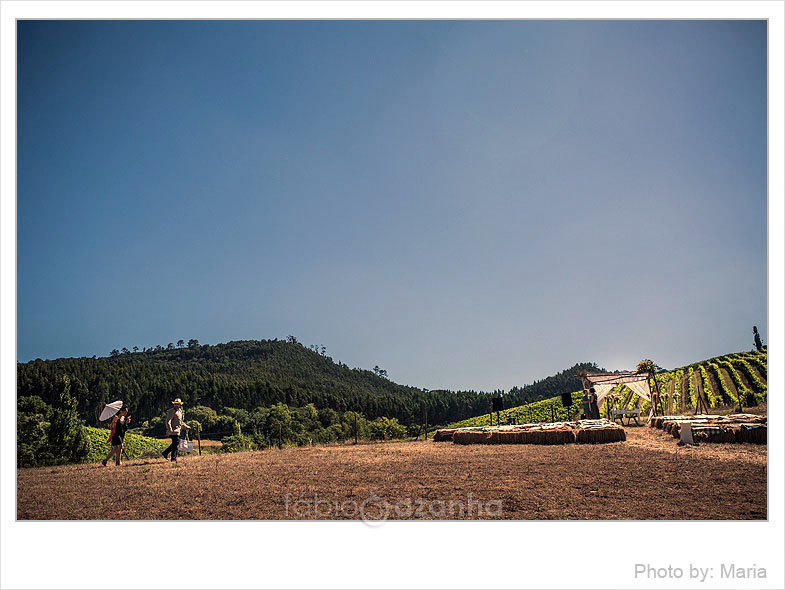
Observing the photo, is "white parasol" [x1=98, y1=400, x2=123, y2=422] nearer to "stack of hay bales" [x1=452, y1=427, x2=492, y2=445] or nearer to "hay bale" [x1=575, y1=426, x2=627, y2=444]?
"stack of hay bales" [x1=452, y1=427, x2=492, y2=445]

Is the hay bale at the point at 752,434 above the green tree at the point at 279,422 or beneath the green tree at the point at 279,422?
above

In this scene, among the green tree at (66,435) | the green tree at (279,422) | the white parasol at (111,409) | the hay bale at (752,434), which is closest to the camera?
the white parasol at (111,409)

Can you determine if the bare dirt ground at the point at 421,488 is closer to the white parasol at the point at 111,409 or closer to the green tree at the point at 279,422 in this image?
the white parasol at the point at 111,409

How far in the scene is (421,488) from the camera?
23.9 ft

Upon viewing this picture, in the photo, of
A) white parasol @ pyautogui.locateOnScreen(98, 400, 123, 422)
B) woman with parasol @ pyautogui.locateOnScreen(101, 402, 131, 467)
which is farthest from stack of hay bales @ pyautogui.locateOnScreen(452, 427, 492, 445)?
white parasol @ pyautogui.locateOnScreen(98, 400, 123, 422)

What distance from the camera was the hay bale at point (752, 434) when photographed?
Answer: 33.9 feet

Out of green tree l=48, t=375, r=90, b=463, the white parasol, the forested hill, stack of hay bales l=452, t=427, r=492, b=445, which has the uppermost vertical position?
the white parasol

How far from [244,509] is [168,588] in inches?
56.7

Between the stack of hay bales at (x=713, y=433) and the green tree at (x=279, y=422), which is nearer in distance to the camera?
the stack of hay bales at (x=713, y=433)

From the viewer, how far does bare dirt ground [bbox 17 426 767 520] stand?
20.4 ft

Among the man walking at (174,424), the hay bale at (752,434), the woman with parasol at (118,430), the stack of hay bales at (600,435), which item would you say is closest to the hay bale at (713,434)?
the hay bale at (752,434)

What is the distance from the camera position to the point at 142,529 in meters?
6.07

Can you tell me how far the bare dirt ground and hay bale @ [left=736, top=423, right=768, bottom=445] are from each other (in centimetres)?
58

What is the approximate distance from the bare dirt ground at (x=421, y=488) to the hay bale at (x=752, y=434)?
58 centimetres
